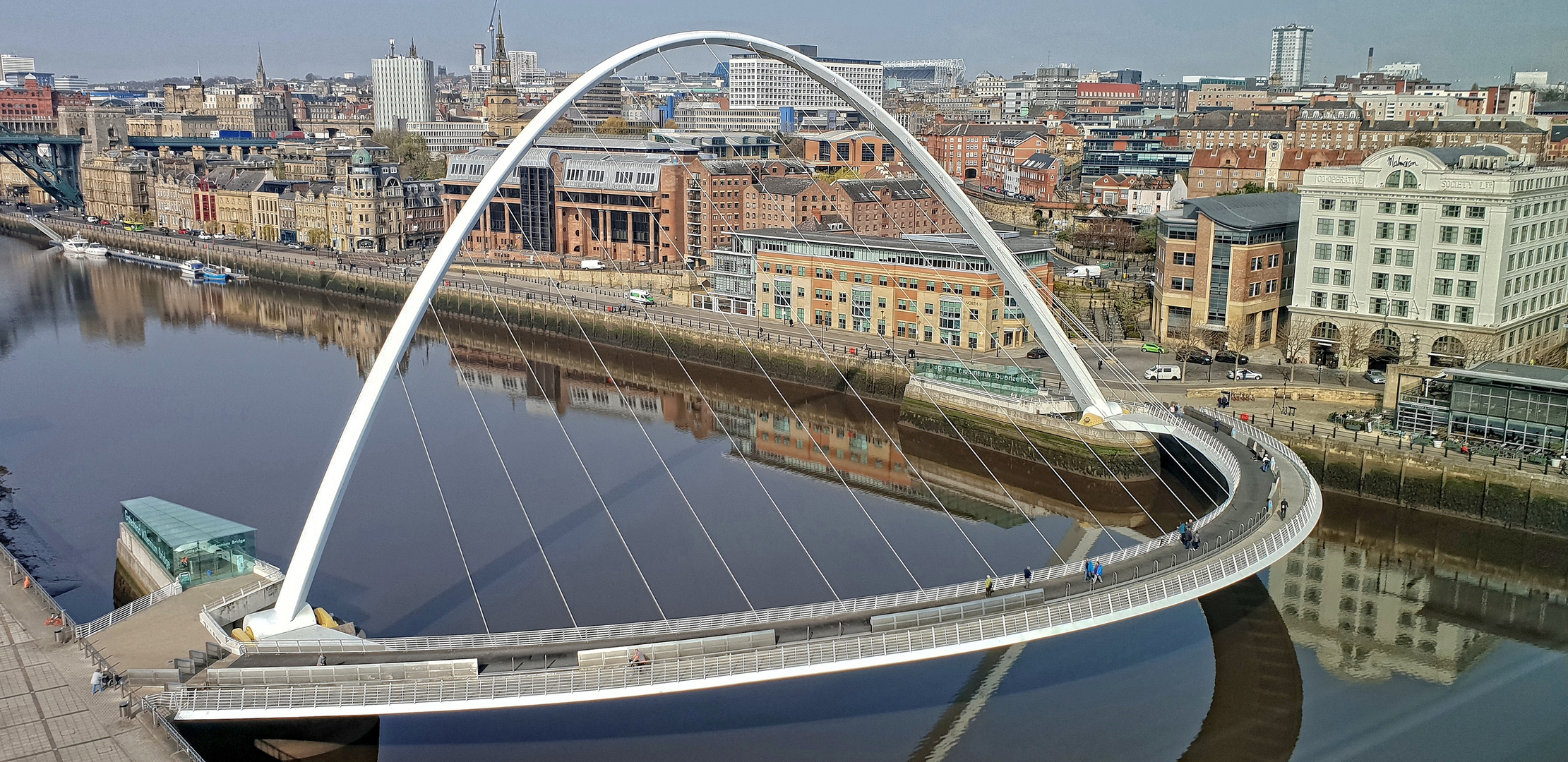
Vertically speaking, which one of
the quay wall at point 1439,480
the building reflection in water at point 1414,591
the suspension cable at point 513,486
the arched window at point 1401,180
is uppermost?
the arched window at point 1401,180

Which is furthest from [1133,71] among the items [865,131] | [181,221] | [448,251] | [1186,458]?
[448,251]

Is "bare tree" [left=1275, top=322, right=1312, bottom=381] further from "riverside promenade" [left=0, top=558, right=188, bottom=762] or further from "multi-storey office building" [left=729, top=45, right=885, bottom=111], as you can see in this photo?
"multi-storey office building" [left=729, top=45, right=885, bottom=111]

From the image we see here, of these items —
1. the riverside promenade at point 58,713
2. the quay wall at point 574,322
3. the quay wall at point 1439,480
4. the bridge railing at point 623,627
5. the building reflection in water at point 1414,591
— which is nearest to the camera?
the riverside promenade at point 58,713

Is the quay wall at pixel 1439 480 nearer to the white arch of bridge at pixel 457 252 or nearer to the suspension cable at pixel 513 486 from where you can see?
the white arch of bridge at pixel 457 252

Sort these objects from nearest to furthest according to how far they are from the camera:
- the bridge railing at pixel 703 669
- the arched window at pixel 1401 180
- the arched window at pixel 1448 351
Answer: the bridge railing at pixel 703 669 < the arched window at pixel 1448 351 < the arched window at pixel 1401 180

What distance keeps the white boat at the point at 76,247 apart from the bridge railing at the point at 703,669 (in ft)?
211

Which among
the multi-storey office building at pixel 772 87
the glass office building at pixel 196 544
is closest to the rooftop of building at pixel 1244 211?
the glass office building at pixel 196 544

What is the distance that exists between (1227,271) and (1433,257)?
17.1ft

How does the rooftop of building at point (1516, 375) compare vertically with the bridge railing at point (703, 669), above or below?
above

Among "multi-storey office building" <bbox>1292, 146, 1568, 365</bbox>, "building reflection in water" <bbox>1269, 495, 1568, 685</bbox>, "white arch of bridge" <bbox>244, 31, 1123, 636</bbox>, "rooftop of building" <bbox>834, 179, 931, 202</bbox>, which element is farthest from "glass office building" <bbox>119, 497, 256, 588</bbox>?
"rooftop of building" <bbox>834, 179, 931, 202</bbox>

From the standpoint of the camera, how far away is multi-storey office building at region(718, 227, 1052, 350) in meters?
35.3

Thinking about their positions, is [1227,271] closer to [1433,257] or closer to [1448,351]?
[1433,257]

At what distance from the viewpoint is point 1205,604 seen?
19.2m

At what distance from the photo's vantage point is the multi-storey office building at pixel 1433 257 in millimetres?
29438
